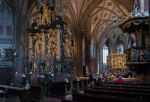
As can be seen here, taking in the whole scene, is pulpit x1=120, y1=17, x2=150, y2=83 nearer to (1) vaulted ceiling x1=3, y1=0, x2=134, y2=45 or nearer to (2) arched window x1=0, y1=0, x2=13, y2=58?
(1) vaulted ceiling x1=3, y1=0, x2=134, y2=45

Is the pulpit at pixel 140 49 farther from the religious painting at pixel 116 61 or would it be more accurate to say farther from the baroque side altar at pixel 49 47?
the religious painting at pixel 116 61

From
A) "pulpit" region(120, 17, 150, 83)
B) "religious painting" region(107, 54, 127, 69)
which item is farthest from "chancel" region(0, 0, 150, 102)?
"religious painting" region(107, 54, 127, 69)

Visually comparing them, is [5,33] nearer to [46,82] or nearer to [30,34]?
[30,34]

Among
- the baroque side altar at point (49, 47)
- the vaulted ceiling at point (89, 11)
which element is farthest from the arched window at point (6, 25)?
the baroque side altar at point (49, 47)

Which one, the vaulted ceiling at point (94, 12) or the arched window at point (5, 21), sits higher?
the vaulted ceiling at point (94, 12)

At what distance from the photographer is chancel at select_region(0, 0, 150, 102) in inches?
472

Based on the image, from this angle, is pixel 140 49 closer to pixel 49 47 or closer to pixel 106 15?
pixel 49 47

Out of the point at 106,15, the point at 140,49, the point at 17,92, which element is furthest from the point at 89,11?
the point at 17,92

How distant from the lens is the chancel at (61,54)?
11977 mm

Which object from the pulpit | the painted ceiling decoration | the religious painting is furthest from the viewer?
the religious painting

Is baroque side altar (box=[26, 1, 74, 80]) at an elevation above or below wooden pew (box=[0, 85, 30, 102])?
above

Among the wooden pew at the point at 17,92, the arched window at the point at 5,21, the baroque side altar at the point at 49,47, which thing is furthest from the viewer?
the arched window at the point at 5,21

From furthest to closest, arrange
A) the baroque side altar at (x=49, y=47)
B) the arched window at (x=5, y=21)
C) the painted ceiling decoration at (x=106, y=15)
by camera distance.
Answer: the painted ceiling decoration at (x=106, y=15) → the arched window at (x=5, y=21) → the baroque side altar at (x=49, y=47)

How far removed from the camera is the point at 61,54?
22.7 metres
